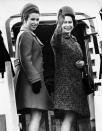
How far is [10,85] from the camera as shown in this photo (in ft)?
13.5

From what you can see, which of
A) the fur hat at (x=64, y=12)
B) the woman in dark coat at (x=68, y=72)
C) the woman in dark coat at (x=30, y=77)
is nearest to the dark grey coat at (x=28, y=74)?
the woman in dark coat at (x=30, y=77)

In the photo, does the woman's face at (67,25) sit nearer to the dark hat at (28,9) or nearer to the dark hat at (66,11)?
the dark hat at (66,11)

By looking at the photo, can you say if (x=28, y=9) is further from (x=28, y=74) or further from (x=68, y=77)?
(x=68, y=77)

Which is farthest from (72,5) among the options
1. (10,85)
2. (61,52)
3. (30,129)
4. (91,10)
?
(30,129)

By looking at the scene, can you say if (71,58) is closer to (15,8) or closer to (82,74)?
(82,74)

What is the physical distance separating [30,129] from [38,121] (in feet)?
0.35

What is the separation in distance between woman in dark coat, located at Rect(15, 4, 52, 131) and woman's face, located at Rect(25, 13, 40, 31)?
0.07ft

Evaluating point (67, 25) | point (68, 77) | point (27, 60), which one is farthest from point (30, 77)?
point (67, 25)

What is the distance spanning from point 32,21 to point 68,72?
2.03 feet

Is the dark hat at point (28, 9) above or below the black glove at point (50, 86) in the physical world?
above

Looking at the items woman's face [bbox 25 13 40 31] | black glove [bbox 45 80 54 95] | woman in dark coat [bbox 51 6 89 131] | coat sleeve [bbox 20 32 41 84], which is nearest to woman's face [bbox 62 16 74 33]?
woman in dark coat [bbox 51 6 89 131]

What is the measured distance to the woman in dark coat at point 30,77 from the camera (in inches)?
162

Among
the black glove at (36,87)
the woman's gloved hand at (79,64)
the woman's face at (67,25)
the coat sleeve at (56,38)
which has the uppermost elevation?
the woman's face at (67,25)

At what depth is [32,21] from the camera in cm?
418
